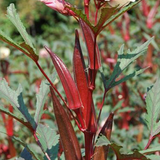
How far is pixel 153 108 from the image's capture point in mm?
795

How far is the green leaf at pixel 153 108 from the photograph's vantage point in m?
0.77

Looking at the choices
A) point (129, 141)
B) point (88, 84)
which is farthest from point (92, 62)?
point (129, 141)

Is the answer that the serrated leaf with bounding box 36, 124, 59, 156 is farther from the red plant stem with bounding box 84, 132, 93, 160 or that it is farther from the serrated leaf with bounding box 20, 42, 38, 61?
the serrated leaf with bounding box 20, 42, 38, 61

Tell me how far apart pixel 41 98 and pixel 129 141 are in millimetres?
793

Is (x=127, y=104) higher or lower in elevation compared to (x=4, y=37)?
lower

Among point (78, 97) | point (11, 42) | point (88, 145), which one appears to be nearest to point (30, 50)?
point (11, 42)

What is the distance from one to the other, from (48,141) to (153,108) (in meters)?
0.27

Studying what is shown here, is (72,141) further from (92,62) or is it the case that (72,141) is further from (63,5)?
(63,5)

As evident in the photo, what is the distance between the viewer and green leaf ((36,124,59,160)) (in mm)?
815

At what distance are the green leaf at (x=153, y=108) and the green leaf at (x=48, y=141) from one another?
23 cm

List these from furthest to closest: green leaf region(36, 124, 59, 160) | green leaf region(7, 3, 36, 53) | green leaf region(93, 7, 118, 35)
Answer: green leaf region(36, 124, 59, 160) → green leaf region(7, 3, 36, 53) → green leaf region(93, 7, 118, 35)

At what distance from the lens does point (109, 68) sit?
6.34 ft

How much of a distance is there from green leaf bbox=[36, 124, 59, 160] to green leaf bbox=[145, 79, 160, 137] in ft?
0.76

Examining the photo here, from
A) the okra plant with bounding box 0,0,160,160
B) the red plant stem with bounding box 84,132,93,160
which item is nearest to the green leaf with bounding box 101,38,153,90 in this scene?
the okra plant with bounding box 0,0,160,160
